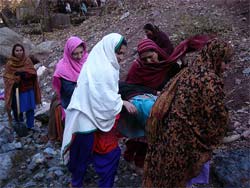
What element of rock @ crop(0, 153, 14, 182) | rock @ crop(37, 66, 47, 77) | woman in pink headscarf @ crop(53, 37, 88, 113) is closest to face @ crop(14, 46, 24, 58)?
rock @ crop(0, 153, 14, 182)

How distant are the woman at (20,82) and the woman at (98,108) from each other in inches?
94.7

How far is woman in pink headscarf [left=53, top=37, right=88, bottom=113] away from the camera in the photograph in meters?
4.44

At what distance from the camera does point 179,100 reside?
3.10 meters

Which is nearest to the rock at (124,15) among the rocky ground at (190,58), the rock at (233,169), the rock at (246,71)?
the rocky ground at (190,58)

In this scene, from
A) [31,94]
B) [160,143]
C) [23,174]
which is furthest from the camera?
[31,94]

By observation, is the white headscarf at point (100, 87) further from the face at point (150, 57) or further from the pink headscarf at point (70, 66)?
the pink headscarf at point (70, 66)

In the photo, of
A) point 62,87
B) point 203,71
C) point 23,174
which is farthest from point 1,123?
point 203,71

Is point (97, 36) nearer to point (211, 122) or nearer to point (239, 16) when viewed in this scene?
point (239, 16)

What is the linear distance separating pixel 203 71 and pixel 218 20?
5.25m

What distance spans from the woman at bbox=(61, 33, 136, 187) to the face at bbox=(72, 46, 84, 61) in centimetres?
93

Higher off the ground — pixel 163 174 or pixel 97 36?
pixel 97 36

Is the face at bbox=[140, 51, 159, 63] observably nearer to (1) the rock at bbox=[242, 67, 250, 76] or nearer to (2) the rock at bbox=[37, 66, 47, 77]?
(1) the rock at bbox=[242, 67, 250, 76]

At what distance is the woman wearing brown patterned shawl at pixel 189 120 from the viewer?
120 inches

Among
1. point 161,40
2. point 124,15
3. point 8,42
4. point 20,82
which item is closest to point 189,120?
point 161,40
